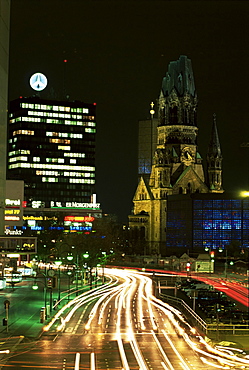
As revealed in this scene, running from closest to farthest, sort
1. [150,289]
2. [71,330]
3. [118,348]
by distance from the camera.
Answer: [118,348] → [71,330] → [150,289]

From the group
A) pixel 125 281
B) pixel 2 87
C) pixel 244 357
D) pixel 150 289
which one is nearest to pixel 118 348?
pixel 244 357

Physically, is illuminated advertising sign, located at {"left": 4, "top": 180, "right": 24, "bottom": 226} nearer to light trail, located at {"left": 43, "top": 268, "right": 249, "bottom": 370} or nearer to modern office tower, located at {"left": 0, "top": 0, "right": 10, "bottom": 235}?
light trail, located at {"left": 43, "top": 268, "right": 249, "bottom": 370}

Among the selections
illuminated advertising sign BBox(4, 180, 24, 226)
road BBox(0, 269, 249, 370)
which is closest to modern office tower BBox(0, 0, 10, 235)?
road BBox(0, 269, 249, 370)

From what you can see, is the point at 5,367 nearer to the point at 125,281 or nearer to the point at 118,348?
the point at 118,348

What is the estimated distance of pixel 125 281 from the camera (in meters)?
129

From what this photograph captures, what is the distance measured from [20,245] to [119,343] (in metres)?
25.2

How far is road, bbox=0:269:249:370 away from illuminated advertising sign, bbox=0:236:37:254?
7246 millimetres

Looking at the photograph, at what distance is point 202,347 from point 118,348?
6.14 meters

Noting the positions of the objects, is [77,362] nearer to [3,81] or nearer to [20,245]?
[20,245]

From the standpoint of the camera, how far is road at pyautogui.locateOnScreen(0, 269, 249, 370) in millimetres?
44969

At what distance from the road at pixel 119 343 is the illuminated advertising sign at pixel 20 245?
7.25 metres

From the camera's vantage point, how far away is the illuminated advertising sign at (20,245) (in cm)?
7412

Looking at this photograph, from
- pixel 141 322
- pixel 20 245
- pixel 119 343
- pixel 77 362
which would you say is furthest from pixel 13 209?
pixel 77 362

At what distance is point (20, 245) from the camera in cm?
7638
